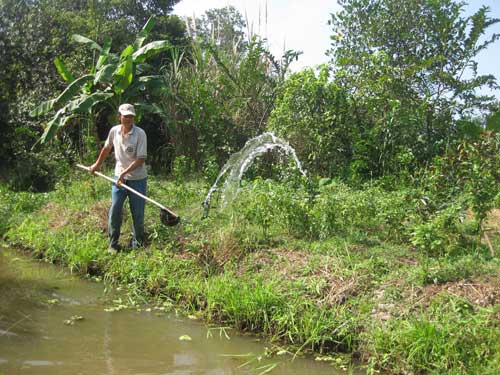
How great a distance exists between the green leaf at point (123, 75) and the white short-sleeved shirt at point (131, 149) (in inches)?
131

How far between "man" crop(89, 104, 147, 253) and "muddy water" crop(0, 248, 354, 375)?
97 cm

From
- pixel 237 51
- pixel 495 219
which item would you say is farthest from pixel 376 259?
pixel 237 51

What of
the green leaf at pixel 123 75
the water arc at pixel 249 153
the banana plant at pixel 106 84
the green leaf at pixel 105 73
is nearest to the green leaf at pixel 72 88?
the banana plant at pixel 106 84

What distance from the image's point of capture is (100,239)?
7.07 metres

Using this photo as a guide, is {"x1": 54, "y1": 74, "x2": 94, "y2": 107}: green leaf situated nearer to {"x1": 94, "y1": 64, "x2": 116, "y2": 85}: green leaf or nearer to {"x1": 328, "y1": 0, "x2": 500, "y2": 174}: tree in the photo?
{"x1": 94, "y1": 64, "x2": 116, "y2": 85}: green leaf

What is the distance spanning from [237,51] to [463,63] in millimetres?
4931

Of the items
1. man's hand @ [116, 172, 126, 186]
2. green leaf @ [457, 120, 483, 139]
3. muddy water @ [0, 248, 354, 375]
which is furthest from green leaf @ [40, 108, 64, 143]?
green leaf @ [457, 120, 483, 139]

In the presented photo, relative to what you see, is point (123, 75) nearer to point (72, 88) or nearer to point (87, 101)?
point (87, 101)

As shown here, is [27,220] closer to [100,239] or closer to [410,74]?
[100,239]

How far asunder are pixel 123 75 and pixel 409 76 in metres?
4.94

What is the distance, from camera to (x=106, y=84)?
10.9 metres

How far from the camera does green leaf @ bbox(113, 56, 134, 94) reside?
31.9 ft

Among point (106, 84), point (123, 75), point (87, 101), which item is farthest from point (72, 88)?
point (106, 84)

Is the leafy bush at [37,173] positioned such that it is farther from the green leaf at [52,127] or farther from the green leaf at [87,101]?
the green leaf at [87,101]
